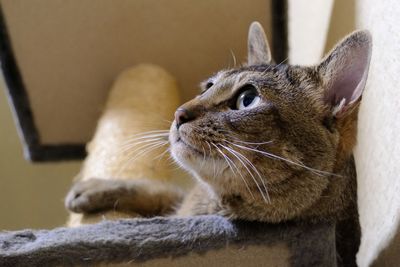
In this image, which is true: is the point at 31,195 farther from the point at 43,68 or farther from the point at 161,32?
the point at 161,32

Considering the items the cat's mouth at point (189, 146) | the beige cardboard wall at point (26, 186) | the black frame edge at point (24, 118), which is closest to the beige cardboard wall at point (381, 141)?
the cat's mouth at point (189, 146)

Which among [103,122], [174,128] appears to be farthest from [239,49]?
[174,128]

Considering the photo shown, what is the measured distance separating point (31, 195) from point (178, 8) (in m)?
0.92

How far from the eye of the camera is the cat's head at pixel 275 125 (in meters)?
0.87

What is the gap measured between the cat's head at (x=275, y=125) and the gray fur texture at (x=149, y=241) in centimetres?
9

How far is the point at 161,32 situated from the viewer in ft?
5.52

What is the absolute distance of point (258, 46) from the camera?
3.76 feet

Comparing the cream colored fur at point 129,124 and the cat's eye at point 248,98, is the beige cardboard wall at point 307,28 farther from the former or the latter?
the cat's eye at point 248,98

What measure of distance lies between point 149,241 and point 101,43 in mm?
1000

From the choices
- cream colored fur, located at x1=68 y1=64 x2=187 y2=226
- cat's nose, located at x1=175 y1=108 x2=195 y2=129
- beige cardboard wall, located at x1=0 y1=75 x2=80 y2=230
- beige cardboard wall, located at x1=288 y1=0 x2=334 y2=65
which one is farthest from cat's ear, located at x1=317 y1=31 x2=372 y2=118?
beige cardboard wall, located at x1=0 y1=75 x2=80 y2=230

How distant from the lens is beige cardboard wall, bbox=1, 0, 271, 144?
1597 mm

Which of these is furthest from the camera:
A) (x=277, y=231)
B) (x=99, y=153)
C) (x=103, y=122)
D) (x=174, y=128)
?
(x=103, y=122)

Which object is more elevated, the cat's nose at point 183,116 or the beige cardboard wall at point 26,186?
the cat's nose at point 183,116

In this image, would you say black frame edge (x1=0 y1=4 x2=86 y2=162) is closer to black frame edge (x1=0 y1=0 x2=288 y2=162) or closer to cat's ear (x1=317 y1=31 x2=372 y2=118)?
black frame edge (x1=0 y1=0 x2=288 y2=162)
